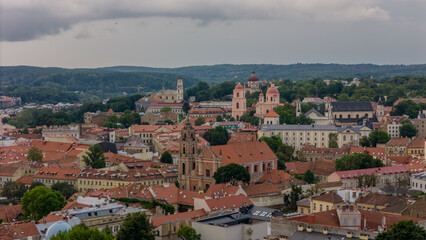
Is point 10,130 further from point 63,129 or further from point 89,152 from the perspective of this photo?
point 89,152

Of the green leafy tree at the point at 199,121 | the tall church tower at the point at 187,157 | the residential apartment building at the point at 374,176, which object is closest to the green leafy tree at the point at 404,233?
the residential apartment building at the point at 374,176

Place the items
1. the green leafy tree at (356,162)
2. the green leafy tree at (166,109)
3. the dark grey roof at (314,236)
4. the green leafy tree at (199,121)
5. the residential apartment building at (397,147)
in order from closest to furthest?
the dark grey roof at (314,236) < the green leafy tree at (356,162) < the residential apartment building at (397,147) < the green leafy tree at (199,121) < the green leafy tree at (166,109)

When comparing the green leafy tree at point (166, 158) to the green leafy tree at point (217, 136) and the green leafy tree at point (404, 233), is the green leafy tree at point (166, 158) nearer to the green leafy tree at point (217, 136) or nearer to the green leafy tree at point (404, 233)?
the green leafy tree at point (217, 136)

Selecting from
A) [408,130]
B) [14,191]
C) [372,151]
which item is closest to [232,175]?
[14,191]

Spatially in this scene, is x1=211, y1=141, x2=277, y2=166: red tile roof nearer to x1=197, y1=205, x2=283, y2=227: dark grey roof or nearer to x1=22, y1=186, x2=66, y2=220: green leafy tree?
x1=22, y1=186, x2=66, y2=220: green leafy tree

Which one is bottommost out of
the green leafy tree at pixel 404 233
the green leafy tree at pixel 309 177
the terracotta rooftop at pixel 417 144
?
the green leafy tree at pixel 309 177

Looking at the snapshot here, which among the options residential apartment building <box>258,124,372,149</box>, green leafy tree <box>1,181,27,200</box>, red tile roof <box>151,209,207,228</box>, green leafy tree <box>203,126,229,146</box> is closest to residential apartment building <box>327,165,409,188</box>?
red tile roof <box>151,209,207,228</box>
